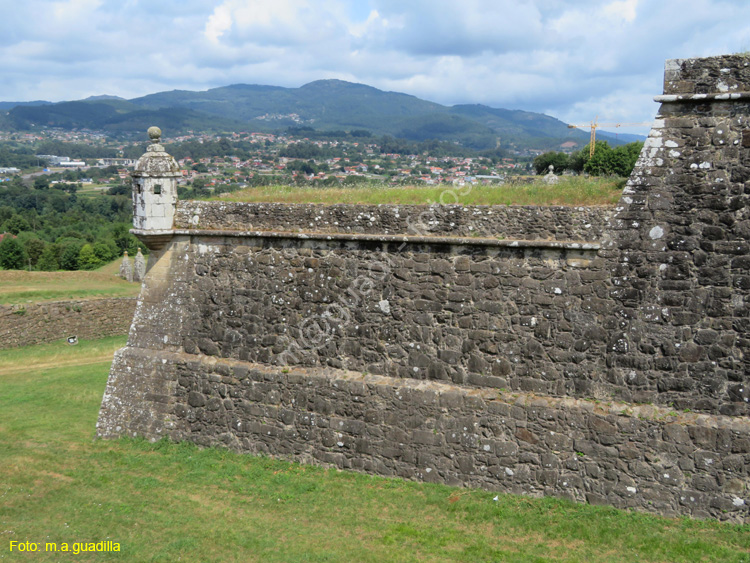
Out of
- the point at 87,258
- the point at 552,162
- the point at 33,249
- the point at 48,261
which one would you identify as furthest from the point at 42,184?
the point at 552,162

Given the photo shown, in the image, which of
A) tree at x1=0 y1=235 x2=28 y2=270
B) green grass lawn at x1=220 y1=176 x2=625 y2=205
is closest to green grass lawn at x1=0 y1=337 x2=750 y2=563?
green grass lawn at x1=220 y1=176 x2=625 y2=205

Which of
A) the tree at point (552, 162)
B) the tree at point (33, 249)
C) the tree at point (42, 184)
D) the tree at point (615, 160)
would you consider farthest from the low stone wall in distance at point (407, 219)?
the tree at point (42, 184)

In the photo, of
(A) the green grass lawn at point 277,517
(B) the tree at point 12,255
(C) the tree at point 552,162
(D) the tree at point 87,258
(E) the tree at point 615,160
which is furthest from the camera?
(D) the tree at point 87,258

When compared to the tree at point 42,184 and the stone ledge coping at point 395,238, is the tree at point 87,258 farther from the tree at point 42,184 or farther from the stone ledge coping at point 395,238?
the tree at point 42,184

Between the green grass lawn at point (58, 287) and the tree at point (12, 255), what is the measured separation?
36206 mm

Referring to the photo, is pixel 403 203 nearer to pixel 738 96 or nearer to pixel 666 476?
pixel 738 96

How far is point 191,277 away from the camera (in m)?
12.9

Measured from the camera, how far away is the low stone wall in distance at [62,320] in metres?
26.2

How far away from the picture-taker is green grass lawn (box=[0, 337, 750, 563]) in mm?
8750

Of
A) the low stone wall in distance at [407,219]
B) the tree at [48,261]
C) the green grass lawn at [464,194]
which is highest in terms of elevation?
the green grass lawn at [464,194]

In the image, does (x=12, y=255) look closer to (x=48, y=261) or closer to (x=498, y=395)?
(x=48, y=261)

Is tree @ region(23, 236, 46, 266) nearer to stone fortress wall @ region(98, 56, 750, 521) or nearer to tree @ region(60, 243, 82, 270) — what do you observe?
tree @ region(60, 243, 82, 270)

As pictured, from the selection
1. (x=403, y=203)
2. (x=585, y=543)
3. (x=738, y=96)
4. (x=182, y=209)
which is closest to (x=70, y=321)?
(x=182, y=209)

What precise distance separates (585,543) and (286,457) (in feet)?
18.5
